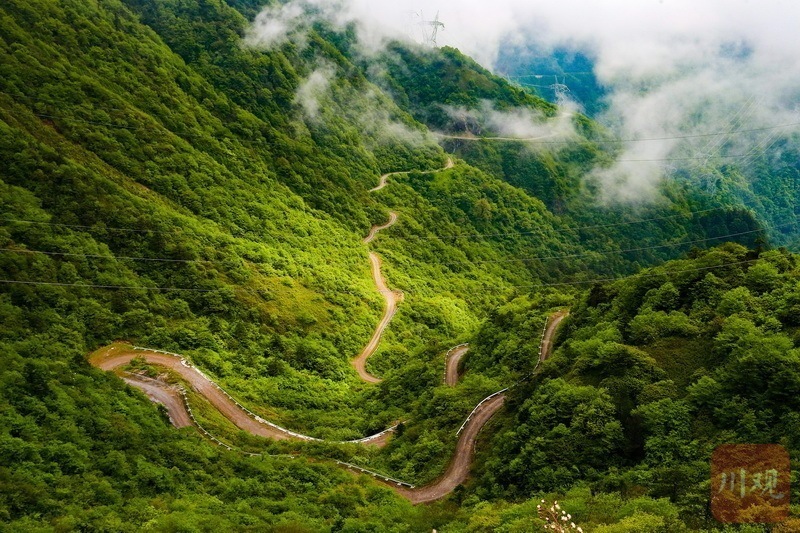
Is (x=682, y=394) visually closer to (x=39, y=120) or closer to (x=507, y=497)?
(x=507, y=497)

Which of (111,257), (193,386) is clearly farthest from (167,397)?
(111,257)

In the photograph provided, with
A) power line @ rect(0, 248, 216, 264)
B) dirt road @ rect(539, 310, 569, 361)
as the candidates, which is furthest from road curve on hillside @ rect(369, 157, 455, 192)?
dirt road @ rect(539, 310, 569, 361)

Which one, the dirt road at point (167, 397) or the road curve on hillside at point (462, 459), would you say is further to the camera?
the dirt road at point (167, 397)

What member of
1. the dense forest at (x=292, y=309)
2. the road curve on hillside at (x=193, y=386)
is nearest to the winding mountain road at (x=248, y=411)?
the road curve on hillside at (x=193, y=386)

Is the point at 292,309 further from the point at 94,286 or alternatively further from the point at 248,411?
the point at 248,411

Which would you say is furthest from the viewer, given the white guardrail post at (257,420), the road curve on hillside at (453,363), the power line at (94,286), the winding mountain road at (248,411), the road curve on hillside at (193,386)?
the road curve on hillside at (453,363)

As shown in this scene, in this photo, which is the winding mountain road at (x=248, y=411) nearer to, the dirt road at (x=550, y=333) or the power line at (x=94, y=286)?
the dirt road at (x=550, y=333)
